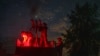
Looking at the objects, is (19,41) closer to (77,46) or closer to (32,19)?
(32,19)

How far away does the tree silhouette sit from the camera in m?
53.0

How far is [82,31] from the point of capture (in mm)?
53719

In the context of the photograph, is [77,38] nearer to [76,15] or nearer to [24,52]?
[76,15]

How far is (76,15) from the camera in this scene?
181 ft

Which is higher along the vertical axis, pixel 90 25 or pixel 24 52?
pixel 90 25

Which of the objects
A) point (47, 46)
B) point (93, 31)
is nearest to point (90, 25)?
point (93, 31)

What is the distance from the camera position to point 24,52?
46.2 m

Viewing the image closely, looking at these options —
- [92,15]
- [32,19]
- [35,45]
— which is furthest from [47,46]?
[92,15]

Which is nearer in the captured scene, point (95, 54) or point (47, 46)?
point (47, 46)

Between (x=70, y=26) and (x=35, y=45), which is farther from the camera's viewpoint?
(x=70, y=26)

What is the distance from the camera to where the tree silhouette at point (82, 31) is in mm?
53031

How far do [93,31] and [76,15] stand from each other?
4.36 metres

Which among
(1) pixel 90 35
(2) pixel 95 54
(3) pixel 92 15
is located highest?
(3) pixel 92 15

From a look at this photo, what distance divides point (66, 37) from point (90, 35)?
455cm
